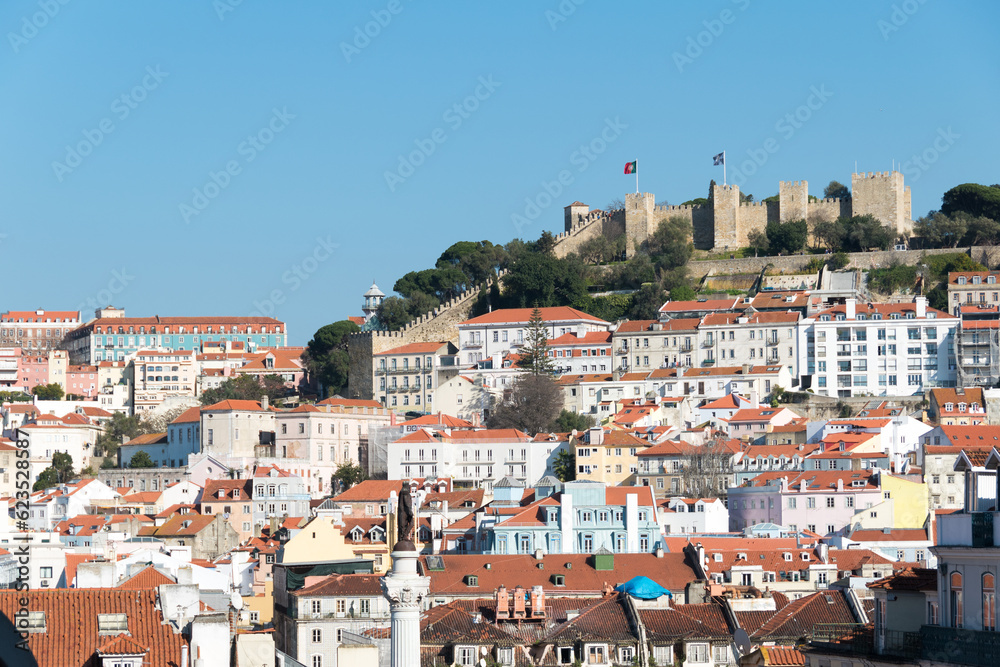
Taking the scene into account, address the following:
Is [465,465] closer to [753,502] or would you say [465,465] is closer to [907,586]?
[753,502]

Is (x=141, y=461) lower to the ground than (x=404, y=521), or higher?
lower

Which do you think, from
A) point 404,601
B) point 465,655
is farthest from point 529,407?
point 404,601

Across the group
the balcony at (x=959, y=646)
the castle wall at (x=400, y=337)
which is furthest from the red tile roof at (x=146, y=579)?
the castle wall at (x=400, y=337)

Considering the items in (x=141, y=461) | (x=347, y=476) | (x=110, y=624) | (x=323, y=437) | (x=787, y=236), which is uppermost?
(x=787, y=236)

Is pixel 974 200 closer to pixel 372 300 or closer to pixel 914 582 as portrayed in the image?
pixel 372 300

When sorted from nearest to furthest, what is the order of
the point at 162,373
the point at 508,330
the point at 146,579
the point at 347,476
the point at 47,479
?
the point at 146,579 → the point at 347,476 → the point at 47,479 → the point at 508,330 → the point at 162,373

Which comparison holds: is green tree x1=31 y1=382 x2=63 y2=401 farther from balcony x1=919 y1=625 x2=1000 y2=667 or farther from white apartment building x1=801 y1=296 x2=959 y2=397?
balcony x1=919 y1=625 x2=1000 y2=667

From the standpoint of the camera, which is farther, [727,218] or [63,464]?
[727,218]

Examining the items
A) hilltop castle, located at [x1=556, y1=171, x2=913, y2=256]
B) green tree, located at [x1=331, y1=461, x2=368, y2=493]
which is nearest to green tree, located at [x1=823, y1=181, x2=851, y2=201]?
hilltop castle, located at [x1=556, y1=171, x2=913, y2=256]
